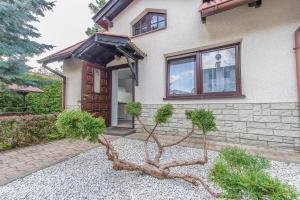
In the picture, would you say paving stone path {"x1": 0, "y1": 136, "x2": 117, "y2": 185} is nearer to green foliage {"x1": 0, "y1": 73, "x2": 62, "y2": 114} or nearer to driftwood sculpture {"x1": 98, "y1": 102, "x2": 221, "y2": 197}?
driftwood sculpture {"x1": 98, "y1": 102, "x2": 221, "y2": 197}

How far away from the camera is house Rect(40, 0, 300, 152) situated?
394 centimetres

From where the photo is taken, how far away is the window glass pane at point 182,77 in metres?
5.28

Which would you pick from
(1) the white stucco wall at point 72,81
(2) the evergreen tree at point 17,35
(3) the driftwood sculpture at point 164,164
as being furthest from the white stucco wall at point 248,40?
(2) the evergreen tree at point 17,35

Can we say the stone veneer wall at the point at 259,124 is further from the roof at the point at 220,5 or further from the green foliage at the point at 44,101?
the green foliage at the point at 44,101

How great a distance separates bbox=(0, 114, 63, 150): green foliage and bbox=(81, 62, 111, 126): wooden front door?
115 centimetres

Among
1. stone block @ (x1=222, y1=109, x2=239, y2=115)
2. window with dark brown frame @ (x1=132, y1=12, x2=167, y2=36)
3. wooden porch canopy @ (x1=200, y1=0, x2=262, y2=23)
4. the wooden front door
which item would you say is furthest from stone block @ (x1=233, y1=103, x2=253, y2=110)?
the wooden front door

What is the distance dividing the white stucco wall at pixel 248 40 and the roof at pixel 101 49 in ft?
2.69

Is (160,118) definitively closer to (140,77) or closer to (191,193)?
(191,193)

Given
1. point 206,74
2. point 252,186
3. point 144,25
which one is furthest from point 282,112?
point 144,25

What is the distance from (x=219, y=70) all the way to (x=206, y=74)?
13.9 inches

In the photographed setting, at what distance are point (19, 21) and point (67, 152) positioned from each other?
17.3ft

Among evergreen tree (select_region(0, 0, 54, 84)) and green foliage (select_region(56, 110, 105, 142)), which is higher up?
evergreen tree (select_region(0, 0, 54, 84))

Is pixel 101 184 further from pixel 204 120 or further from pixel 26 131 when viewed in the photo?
pixel 26 131

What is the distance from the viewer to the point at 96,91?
652cm
